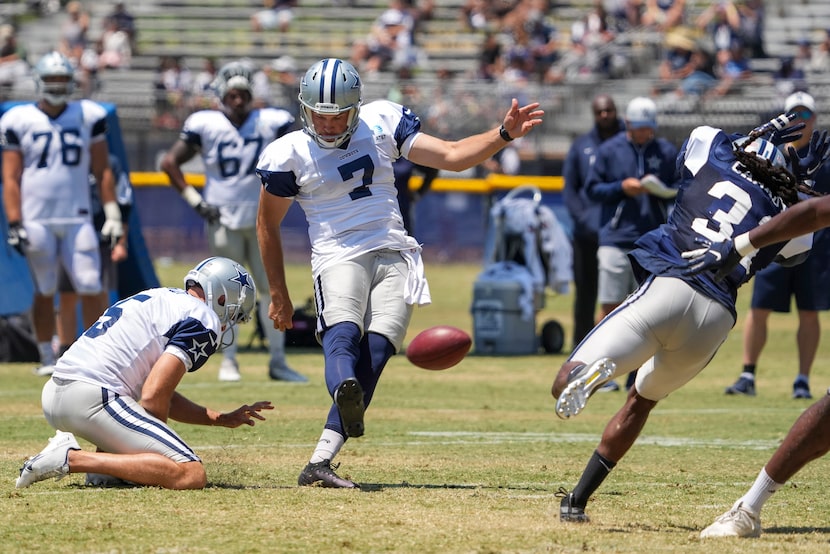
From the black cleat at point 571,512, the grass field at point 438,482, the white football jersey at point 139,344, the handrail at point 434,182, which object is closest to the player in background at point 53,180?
the grass field at point 438,482

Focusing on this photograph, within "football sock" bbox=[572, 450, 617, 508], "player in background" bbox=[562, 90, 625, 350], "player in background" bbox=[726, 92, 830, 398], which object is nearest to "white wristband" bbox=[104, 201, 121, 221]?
"player in background" bbox=[562, 90, 625, 350]

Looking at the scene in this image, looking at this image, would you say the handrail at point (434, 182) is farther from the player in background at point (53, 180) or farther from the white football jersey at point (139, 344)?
the white football jersey at point (139, 344)

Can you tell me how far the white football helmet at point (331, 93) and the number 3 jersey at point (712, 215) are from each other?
1634 millimetres

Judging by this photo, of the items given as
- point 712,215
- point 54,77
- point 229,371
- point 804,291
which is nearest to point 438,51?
point 54,77

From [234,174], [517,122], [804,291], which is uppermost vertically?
[517,122]

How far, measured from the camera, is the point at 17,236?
11.2m

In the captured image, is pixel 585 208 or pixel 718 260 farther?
pixel 585 208

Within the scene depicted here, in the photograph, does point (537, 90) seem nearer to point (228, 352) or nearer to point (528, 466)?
point (228, 352)

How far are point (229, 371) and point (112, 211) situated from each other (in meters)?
1.59

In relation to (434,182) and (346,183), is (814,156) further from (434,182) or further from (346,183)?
(434,182)

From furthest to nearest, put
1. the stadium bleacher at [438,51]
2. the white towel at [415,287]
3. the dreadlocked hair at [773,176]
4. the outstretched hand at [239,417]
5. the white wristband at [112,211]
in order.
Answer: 1. the stadium bleacher at [438,51]
2. the white wristband at [112,211]
3. the white towel at [415,287]
4. the outstretched hand at [239,417]
5. the dreadlocked hair at [773,176]

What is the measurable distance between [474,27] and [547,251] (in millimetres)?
13433

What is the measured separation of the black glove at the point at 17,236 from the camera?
11.2m

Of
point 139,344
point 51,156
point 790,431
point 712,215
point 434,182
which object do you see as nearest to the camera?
point 790,431
